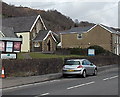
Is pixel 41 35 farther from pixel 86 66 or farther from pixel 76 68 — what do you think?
pixel 76 68

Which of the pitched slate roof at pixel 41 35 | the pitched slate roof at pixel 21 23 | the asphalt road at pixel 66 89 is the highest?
the pitched slate roof at pixel 21 23

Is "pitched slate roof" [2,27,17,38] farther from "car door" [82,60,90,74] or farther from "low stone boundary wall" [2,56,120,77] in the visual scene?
"car door" [82,60,90,74]

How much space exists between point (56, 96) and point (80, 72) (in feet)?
35.9

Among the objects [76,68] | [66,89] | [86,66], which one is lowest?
[66,89]

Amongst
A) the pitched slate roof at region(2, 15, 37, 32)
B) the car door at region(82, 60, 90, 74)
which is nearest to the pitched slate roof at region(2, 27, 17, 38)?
the pitched slate roof at region(2, 15, 37, 32)

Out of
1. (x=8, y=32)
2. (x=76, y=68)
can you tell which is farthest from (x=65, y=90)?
(x=8, y=32)

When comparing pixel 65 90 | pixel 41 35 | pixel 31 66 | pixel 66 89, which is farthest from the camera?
pixel 41 35

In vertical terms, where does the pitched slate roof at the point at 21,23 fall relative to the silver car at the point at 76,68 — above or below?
above

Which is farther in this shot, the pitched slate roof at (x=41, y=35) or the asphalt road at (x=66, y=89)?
the pitched slate roof at (x=41, y=35)

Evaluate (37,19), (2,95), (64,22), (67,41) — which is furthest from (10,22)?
(64,22)

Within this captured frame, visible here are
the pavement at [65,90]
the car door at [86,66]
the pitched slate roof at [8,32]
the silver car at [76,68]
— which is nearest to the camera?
the pavement at [65,90]

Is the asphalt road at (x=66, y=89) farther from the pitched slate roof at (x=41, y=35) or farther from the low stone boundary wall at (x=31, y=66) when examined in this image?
the pitched slate roof at (x=41, y=35)

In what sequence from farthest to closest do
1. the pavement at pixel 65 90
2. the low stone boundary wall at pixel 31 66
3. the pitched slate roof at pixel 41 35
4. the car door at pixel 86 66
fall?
the pitched slate roof at pixel 41 35 → the car door at pixel 86 66 → the low stone boundary wall at pixel 31 66 → the pavement at pixel 65 90

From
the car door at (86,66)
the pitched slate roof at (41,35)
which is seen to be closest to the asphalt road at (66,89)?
the car door at (86,66)
